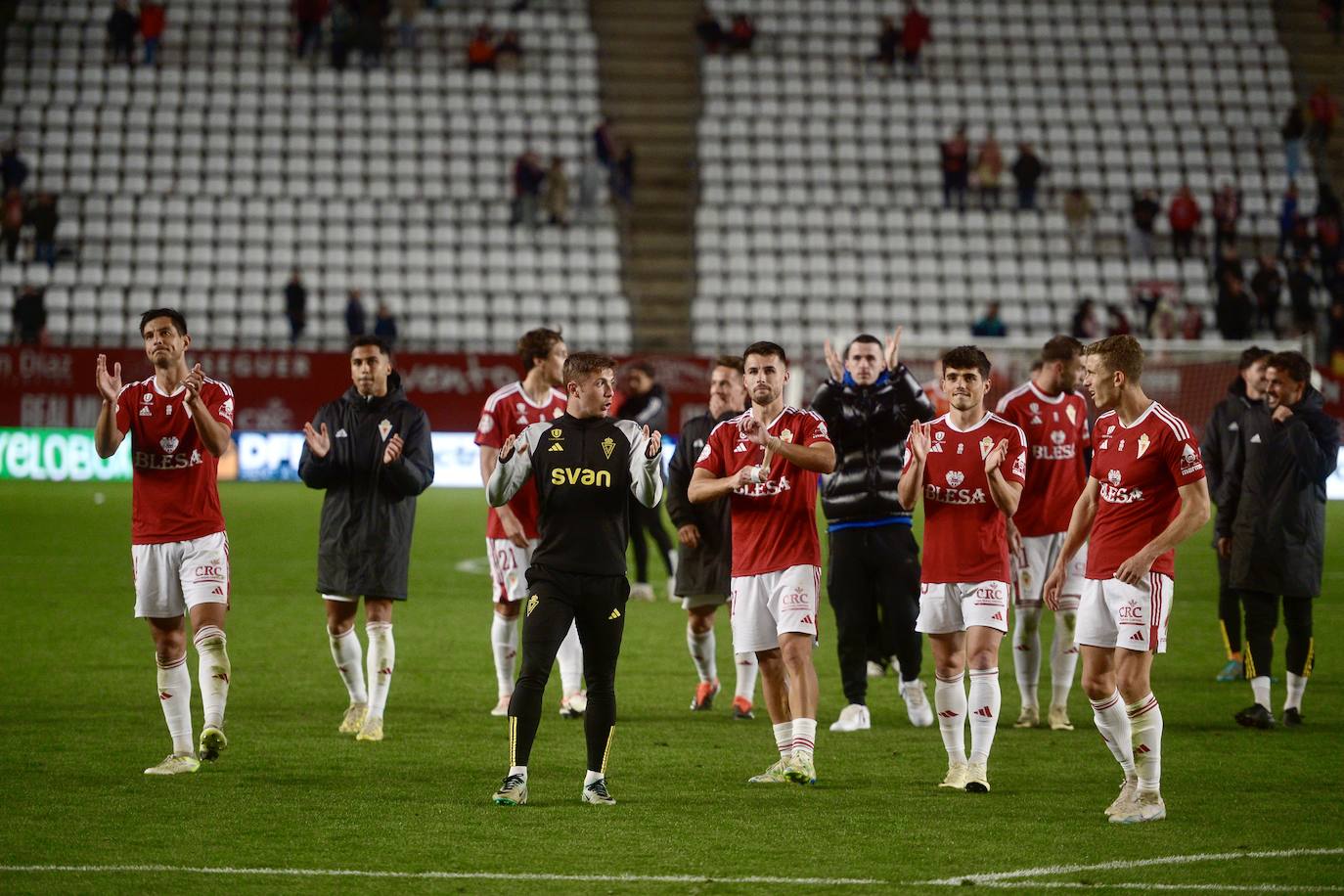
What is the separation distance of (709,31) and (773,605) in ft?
100

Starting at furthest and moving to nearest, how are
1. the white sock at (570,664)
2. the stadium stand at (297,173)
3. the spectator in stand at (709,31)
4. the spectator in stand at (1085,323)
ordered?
the spectator in stand at (709,31)
the stadium stand at (297,173)
the spectator in stand at (1085,323)
the white sock at (570,664)

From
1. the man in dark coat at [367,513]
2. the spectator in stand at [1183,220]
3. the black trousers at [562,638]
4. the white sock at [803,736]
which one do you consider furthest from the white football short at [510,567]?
the spectator in stand at [1183,220]

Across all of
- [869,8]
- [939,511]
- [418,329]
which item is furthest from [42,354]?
[939,511]

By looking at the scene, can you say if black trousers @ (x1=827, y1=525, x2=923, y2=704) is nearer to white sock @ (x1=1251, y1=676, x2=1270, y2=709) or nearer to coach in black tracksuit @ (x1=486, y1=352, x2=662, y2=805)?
white sock @ (x1=1251, y1=676, x2=1270, y2=709)

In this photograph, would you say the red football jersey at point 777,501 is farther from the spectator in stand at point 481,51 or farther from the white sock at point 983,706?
the spectator in stand at point 481,51

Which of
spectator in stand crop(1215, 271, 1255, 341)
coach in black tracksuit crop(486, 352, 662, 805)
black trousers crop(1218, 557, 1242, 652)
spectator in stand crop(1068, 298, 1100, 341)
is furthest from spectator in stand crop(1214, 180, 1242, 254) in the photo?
coach in black tracksuit crop(486, 352, 662, 805)

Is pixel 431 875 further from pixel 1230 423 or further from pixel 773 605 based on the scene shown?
pixel 1230 423

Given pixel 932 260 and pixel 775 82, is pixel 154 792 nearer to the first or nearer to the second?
pixel 932 260

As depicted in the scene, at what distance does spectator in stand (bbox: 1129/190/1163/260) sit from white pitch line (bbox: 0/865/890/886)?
96.9ft

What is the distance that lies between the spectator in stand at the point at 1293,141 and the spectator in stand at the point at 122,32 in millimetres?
24494

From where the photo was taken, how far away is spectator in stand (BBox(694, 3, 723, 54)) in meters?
37.0

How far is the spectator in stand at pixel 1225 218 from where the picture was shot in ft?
110

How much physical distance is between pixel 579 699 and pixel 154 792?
3.17 metres

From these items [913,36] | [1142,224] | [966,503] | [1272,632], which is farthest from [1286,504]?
[913,36]
